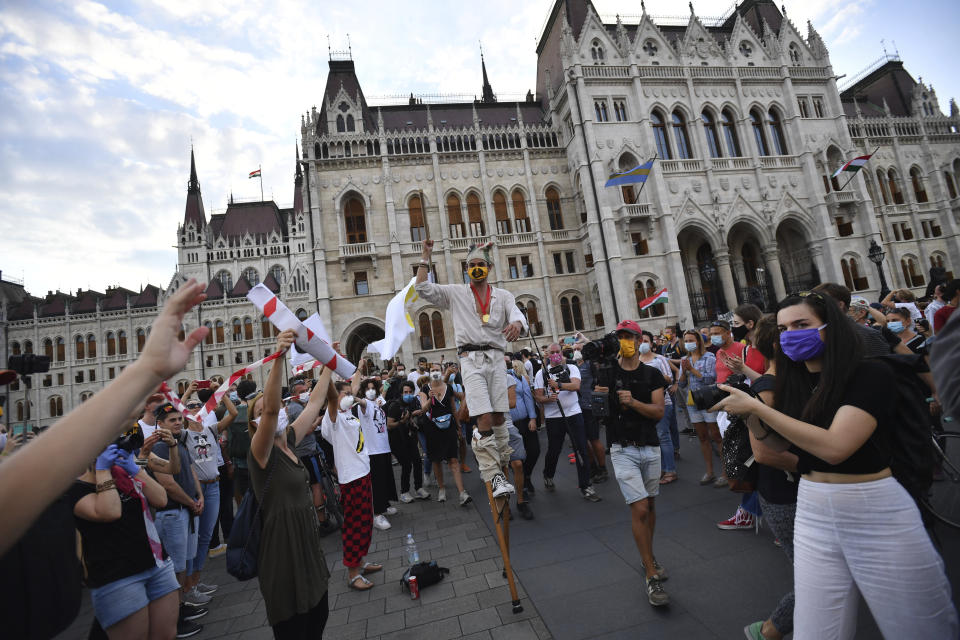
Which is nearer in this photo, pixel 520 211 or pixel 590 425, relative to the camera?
pixel 590 425

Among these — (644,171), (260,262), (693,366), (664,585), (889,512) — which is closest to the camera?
(889,512)

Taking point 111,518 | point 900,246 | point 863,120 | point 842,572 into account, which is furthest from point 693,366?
point 863,120

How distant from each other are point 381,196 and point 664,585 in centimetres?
2816

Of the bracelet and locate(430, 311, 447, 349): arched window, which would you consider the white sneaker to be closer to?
the bracelet

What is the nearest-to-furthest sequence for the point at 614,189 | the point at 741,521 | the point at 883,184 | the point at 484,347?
the point at 484,347 → the point at 741,521 → the point at 614,189 → the point at 883,184

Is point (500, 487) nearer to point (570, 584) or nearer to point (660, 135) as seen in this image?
point (570, 584)

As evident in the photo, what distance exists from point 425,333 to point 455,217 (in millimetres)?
8070

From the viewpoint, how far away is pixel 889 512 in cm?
208

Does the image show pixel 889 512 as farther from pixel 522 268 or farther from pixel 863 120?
pixel 863 120

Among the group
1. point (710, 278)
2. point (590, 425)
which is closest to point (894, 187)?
point (710, 278)

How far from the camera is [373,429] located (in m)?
7.45

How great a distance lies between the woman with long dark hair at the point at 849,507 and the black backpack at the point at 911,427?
67mm

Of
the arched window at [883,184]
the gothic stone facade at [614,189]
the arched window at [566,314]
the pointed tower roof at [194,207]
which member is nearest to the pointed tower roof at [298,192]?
the pointed tower roof at [194,207]

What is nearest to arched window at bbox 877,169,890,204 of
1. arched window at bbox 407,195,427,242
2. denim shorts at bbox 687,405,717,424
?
arched window at bbox 407,195,427,242
